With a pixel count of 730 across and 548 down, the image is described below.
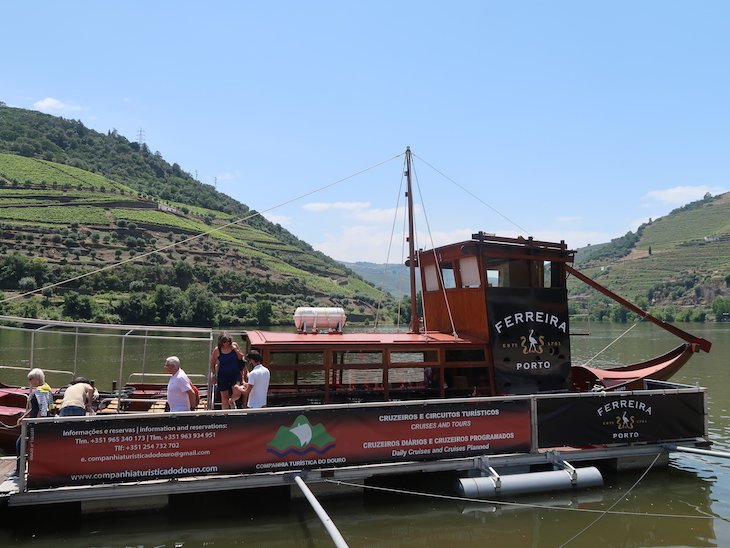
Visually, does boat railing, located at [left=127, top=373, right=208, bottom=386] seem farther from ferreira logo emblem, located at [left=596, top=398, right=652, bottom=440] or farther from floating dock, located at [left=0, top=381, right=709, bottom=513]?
ferreira logo emblem, located at [left=596, top=398, right=652, bottom=440]

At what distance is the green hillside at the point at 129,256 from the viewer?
70938 millimetres

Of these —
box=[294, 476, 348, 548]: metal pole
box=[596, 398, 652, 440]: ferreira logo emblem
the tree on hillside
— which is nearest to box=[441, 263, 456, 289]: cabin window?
box=[596, 398, 652, 440]: ferreira logo emblem

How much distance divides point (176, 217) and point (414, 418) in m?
129

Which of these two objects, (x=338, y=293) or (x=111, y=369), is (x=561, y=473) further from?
(x=338, y=293)

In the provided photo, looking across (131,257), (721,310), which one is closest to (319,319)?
(131,257)

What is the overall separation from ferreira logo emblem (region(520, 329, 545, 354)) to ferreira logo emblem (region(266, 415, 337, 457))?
4.68m

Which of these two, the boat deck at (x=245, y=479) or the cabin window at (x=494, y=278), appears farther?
the cabin window at (x=494, y=278)

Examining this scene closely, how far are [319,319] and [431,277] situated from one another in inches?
119

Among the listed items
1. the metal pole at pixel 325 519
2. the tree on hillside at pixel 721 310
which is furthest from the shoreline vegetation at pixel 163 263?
the metal pole at pixel 325 519

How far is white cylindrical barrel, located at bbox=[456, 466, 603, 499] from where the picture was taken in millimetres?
9117

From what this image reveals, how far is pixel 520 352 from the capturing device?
11.6 metres

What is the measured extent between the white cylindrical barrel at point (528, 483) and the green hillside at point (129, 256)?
32707 millimetres

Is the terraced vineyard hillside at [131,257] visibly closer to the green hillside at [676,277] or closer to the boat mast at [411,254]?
the boat mast at [411,254]

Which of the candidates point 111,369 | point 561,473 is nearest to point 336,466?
point 561,473
